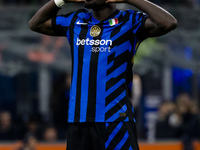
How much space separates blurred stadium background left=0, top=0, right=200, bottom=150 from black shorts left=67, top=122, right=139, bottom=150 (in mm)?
5874

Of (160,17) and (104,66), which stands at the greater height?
(160,17)

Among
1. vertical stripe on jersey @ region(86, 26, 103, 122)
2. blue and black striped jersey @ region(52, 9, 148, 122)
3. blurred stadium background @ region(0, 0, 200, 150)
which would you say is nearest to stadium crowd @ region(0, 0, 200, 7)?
blurred stadium background @ region(0, 0, 200, 150)

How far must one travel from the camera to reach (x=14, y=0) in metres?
14.1

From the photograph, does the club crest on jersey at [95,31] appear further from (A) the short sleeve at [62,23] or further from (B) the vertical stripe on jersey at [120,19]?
(A) the short sleeve at [62,23]

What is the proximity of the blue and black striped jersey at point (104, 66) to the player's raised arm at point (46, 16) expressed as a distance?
296 mm

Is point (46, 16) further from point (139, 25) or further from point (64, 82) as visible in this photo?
point (64, 82)

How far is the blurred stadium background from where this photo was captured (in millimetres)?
11055

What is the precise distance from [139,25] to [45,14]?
929 mm

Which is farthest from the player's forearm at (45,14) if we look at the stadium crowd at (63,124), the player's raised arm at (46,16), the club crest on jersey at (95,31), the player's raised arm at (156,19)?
the stadium crowd at (63,124)

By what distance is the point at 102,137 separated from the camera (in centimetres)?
460

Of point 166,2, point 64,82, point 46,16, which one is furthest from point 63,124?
point 46,16

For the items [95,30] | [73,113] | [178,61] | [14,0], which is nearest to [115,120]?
[73,113]

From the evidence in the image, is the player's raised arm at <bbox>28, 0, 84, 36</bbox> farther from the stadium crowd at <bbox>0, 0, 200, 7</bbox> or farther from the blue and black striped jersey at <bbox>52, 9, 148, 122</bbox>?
the stadium crowd at <bbox>0, 0, 200, 7</bbox>

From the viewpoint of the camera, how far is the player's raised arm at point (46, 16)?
4.90 meters
